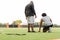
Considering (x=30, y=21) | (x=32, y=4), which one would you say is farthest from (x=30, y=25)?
(x=32, y=4)

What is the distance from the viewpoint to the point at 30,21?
1498cm

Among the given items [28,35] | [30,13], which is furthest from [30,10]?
[28,35]

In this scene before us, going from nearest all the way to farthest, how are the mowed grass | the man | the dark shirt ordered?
the mowed grass < the man < the dark shirt

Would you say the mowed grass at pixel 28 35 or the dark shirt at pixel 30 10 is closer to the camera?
the mowed grass at pixel 28 35

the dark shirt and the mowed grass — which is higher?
the dark shirt

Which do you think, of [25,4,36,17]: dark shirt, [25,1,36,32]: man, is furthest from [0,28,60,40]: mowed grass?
[25,4,36,17]: dark shirt

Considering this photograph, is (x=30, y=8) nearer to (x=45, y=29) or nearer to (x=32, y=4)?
(x=32, y=4)

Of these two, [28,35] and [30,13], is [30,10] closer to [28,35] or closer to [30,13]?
[30,13]

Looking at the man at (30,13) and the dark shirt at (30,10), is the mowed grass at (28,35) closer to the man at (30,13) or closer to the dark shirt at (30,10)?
the man at (30,13)

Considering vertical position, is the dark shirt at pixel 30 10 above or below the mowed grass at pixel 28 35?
above

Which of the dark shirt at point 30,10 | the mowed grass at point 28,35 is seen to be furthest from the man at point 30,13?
the mowed grass at point 28,35

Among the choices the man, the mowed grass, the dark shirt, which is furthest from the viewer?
the dark shirt

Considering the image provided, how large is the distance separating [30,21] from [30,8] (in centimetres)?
73

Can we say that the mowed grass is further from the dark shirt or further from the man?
the dark shirt
